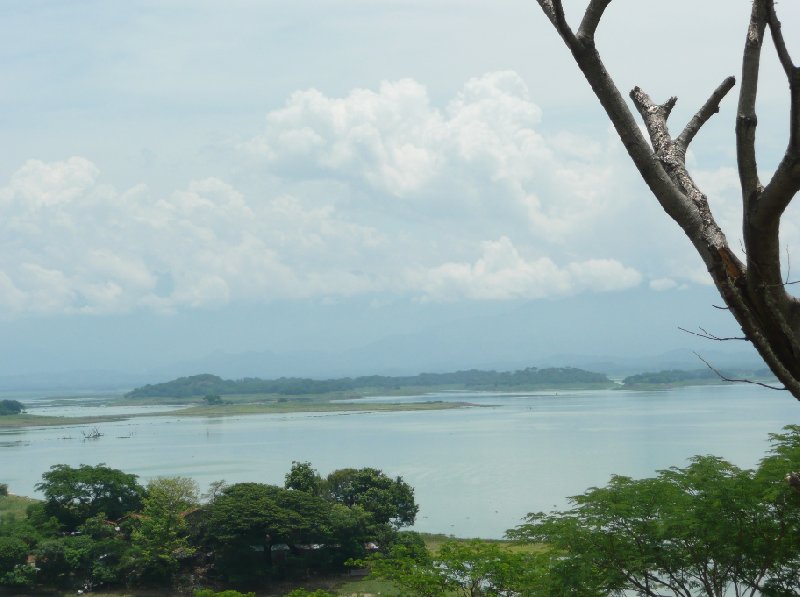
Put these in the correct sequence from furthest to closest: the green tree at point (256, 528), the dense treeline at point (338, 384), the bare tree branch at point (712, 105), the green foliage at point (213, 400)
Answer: the dense treeline at point (338, 384) → the green foliage at point (213, 400) → the green tree at point (256, 528) → the bare tree branch at point (712, 105)

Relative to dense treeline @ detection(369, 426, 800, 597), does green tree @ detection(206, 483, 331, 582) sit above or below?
below

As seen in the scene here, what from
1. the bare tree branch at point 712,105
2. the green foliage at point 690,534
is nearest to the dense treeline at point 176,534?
the green foliage at point 690,534

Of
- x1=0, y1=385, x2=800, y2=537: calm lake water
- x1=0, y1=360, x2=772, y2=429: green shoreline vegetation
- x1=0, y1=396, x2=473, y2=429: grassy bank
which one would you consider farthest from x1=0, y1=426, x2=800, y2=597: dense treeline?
x1=0, y1=360, x2=772, y2=429: green shoreline vegetation

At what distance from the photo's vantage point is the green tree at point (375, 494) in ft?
73.5

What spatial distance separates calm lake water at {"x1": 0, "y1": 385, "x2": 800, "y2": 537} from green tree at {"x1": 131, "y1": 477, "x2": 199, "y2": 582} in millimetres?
6963

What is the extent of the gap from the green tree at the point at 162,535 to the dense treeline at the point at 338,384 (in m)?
80.6

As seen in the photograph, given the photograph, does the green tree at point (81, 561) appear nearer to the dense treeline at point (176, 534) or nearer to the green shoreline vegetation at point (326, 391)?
→ the dense treeline at point (176, 534)

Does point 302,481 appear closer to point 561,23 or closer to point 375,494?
point 375,494

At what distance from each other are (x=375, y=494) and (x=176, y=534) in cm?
509

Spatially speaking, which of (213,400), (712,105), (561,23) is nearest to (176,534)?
(712,105)

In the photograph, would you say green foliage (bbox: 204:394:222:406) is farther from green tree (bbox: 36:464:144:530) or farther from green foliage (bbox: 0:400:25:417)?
green tree (bbox: 36:464:144:530)

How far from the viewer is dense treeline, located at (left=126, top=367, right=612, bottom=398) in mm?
107500

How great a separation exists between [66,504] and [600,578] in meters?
15.6

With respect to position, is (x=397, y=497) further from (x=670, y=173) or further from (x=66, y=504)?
(x=670, y=173)
